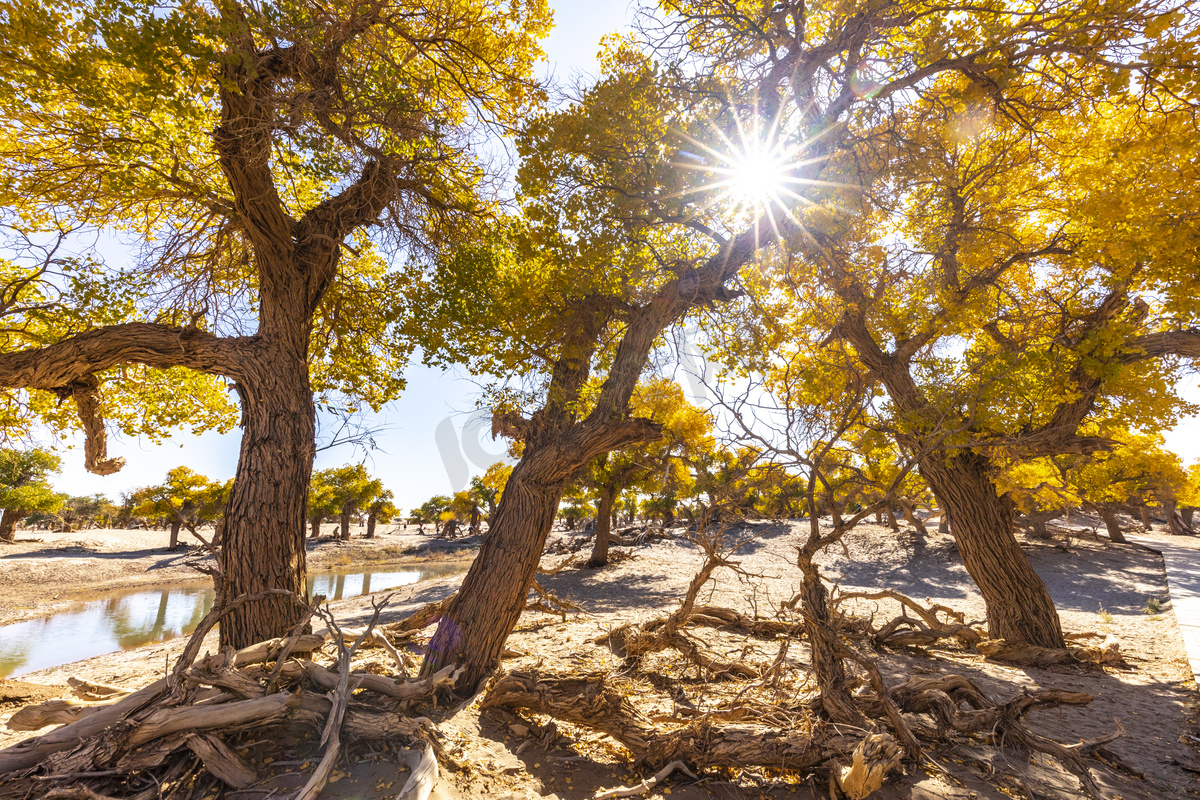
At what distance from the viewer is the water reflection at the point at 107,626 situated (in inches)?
410

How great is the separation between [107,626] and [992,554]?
2098 cm

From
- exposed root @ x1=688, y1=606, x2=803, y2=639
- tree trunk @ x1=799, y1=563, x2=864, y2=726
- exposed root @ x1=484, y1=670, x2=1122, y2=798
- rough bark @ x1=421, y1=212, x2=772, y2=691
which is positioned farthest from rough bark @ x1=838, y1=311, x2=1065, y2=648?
rough bark @ x1=421, y1=212, x2=772, y2=691

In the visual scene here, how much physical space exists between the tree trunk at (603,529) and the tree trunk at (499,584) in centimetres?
1186

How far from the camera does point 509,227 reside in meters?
6.68

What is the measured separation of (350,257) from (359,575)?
79.9 ft

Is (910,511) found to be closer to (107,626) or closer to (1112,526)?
(107,626)

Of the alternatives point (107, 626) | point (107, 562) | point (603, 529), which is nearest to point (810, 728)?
point (603, 529)

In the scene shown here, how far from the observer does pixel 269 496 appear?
14.6 ft

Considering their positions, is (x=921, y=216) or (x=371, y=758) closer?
(x=371, y=758)

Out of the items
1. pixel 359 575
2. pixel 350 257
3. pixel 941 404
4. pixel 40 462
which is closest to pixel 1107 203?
pixel 941 404

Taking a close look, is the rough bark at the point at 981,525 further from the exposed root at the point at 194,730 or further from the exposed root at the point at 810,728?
the exposed root at the point at 194,730

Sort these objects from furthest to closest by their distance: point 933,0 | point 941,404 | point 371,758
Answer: point 941,404 < point 933,0 < point 371,758

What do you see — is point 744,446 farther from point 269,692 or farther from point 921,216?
point 921,216

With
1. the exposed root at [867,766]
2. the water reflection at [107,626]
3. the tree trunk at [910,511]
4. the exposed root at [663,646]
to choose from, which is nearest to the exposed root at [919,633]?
the tree trunk at [910,511]
